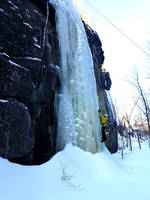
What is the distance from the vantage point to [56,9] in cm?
815

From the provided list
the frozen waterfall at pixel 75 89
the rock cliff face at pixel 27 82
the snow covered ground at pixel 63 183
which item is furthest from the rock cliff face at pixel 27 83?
the snow covered ground at pixel 63 183

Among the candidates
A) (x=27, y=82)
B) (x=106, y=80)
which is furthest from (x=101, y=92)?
(x=27, y=82)

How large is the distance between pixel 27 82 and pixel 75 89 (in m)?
2.40

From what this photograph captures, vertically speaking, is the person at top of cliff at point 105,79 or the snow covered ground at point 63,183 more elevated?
the person at top of cliff at point 105,79

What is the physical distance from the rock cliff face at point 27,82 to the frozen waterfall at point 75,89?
0.84ft

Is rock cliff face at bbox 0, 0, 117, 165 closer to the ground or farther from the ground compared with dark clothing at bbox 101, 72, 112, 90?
closer to the ground

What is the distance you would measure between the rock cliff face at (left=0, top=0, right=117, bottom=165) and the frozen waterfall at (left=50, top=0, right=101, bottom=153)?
0.26 meters

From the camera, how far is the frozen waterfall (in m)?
6.92

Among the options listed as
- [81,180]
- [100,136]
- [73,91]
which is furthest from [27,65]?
[100,136]

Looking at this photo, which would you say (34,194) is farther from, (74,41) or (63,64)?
(74,41)

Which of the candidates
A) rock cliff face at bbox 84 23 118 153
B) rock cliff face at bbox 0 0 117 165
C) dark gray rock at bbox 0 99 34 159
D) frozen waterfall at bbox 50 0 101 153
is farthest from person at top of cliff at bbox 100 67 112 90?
dark gray rock at bbox 0 99 34 159

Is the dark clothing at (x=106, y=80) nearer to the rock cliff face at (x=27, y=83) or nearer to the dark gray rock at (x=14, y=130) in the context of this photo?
the rock cliff face at (x=27, y=83)

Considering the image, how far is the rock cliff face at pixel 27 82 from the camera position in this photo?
15.8ft

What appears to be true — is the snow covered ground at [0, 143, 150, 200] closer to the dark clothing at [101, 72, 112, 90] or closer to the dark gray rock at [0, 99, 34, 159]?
the dark gray rock at [0, 99, 34, 159]
